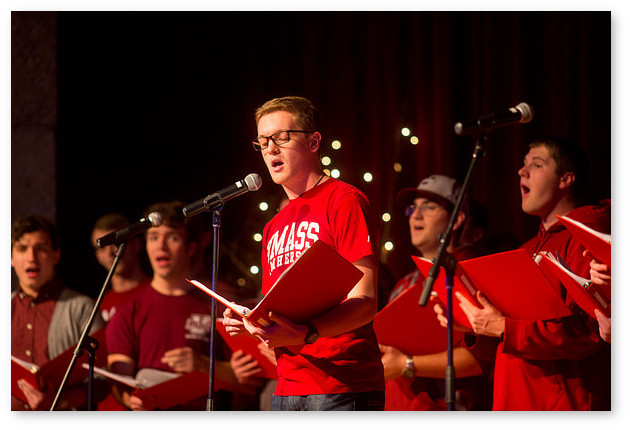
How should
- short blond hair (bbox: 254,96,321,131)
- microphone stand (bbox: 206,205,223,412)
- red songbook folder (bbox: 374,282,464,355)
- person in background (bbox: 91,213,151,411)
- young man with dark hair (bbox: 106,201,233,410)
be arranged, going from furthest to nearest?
1. person in background (bbox: 91,213,151,411)
2. young man with dark hair (bbox: 106,201,233,410)
3. red songbook folder (bbox: 374,282,464,355)
4. short blond hair (bbox: 254,96,321,131)
5. microphone stand (bbox: 206,205,223,412)

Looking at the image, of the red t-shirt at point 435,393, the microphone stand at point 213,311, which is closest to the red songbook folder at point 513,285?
the red t-shirt at point 435,393

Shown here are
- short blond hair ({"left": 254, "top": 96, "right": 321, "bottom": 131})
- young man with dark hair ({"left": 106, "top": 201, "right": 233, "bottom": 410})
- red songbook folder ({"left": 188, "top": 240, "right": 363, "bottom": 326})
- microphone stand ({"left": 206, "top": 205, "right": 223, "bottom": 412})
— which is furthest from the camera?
young man with dark hair ({"left": 106, "top": 201, "right": 233, "bottom": 410})

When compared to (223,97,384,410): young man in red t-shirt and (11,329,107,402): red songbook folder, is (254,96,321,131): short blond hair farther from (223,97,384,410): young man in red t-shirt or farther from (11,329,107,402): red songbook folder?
(11,329,107,402): red songbook folder

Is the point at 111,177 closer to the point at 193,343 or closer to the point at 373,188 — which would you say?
the point at 193,343

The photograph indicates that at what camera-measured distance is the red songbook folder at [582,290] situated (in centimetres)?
237

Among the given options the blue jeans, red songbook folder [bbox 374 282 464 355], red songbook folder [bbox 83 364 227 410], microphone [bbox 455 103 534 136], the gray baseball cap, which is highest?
microphone [bbox 455 103 534 136]

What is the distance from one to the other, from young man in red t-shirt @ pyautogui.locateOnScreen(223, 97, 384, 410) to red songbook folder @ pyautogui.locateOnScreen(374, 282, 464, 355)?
0.58 m

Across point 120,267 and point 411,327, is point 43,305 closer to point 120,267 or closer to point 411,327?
point 120,267

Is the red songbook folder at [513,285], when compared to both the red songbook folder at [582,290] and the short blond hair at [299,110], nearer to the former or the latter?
the red songbook folder at [582,290]

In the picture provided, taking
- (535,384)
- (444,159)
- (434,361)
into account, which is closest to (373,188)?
(444,159)

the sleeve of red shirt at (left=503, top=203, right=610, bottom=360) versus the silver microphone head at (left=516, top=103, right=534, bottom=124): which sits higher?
the silver microphone head at (left=516, top=103, right=534, bottom=124)

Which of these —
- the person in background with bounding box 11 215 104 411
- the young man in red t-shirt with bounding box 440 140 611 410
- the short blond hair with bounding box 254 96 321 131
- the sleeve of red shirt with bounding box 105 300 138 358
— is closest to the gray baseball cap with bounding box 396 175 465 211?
the young man in red t-shirt with bounding box 440 140 611 410

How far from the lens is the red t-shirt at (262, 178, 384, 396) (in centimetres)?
229

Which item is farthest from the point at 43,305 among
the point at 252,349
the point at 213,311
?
the point at 213,311
